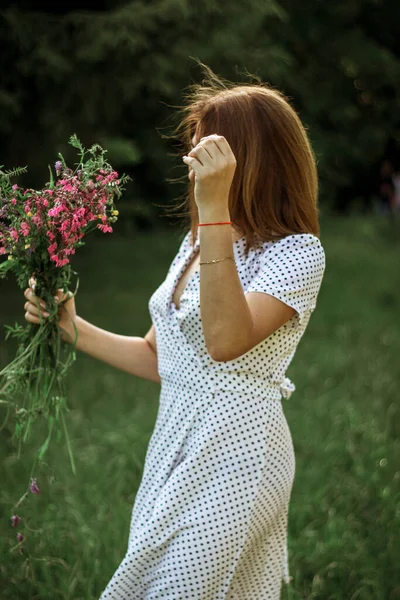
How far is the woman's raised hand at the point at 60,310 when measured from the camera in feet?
6.56

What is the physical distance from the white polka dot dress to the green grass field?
1.93 feet

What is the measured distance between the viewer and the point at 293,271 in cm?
180

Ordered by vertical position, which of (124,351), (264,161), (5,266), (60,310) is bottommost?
(124,351)

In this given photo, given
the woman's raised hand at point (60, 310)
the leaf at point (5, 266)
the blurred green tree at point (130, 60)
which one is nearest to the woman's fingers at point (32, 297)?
the woman's raised hand at point (60, 310)

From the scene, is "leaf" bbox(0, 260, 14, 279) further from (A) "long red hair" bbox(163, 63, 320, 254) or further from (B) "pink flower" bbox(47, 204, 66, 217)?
(A) "long red hair" bbox(163, 63, 320, 254)

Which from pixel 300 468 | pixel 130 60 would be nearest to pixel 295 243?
pixel 300 468

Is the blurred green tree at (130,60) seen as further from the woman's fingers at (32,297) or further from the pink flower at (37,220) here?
the pink flower at (37,220)

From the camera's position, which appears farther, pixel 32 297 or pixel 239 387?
pixel 32 297

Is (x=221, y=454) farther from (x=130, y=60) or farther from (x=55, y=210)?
(x=130, y=60)

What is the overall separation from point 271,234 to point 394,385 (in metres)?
3.69

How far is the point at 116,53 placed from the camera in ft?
15.7

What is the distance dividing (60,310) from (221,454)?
57 centimetres

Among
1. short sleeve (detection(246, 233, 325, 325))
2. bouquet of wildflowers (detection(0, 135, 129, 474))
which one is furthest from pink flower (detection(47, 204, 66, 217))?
short sleeve (detection(246, 233, 325, 325))

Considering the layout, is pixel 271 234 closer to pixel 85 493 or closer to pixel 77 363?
pixel 85 493
